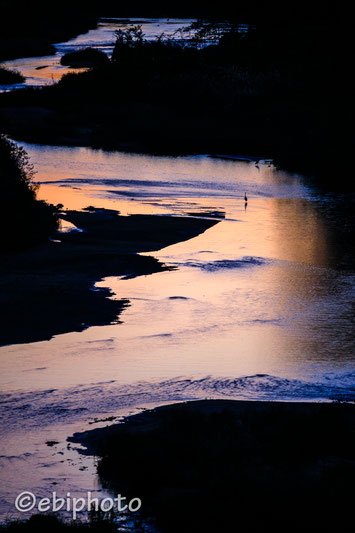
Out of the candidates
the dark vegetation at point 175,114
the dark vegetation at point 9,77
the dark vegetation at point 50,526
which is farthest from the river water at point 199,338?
the dark vegetation at point 9,77

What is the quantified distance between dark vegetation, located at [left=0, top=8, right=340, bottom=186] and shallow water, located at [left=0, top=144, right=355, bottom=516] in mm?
7991

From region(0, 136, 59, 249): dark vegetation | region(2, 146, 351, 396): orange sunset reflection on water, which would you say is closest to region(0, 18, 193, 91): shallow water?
region(2, 146, 351, 396): orange sunset reflection on water

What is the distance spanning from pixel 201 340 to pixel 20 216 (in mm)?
7076

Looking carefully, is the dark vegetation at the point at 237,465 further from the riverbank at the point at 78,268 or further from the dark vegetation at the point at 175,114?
the dark vegetation at the point at 175,114

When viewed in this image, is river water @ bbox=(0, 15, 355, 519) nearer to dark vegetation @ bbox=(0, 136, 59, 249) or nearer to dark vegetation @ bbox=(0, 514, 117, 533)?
dark vegetation @ bbox=(0, 514, 117, 533)

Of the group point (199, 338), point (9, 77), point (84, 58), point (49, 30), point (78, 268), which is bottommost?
point (199, 338)

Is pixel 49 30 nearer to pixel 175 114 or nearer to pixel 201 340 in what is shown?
pixel 175 114

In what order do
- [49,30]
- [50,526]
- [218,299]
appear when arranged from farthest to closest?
[49,30]
[218,299]
[50,526]

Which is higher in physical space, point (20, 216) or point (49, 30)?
point (49, 30)

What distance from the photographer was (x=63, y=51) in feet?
228

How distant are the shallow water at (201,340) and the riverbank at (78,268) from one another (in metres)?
0.39

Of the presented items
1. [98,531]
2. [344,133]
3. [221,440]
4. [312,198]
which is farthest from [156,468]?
[312,198]

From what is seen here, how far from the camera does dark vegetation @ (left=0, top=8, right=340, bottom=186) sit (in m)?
34.5

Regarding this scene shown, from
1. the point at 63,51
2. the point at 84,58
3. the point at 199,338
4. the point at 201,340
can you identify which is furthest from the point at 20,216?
the point at 63,51
